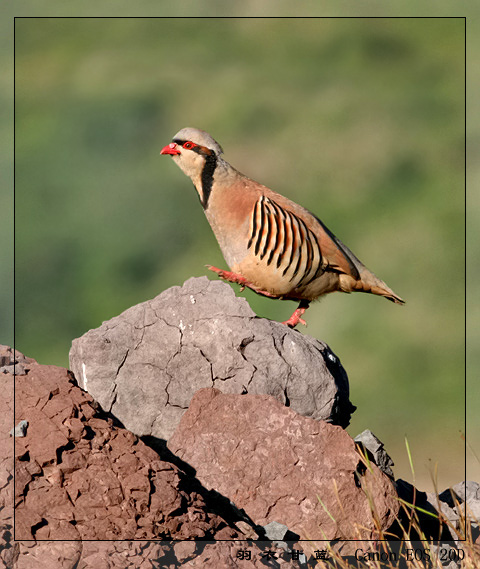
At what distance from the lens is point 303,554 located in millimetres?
3988

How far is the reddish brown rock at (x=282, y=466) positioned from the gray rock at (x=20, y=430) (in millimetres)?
884

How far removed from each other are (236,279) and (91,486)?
2.06 metres

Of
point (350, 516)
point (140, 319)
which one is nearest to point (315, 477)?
point (350, 516)

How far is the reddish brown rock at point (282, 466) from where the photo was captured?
4176 mm

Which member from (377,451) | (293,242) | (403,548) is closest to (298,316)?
(293,242)

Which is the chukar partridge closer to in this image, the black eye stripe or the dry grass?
the black eye stripe

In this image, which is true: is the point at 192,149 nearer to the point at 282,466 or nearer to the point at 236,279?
the point at 236,279

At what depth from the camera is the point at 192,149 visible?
5.35 metres

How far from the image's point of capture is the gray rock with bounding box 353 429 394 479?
15.7ft

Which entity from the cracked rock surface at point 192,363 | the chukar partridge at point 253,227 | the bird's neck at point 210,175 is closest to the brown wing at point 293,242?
the chukar partridge at point 253,227

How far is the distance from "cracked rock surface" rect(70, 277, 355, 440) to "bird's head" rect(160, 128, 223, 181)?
106cm

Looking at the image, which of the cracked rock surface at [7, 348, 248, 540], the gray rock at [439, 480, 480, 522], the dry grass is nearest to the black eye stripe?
the cracked rock surface at [7, 348, 248, 540]

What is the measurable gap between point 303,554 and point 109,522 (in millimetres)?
1063

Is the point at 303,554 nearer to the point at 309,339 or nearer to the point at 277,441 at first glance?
the point at 277,441
